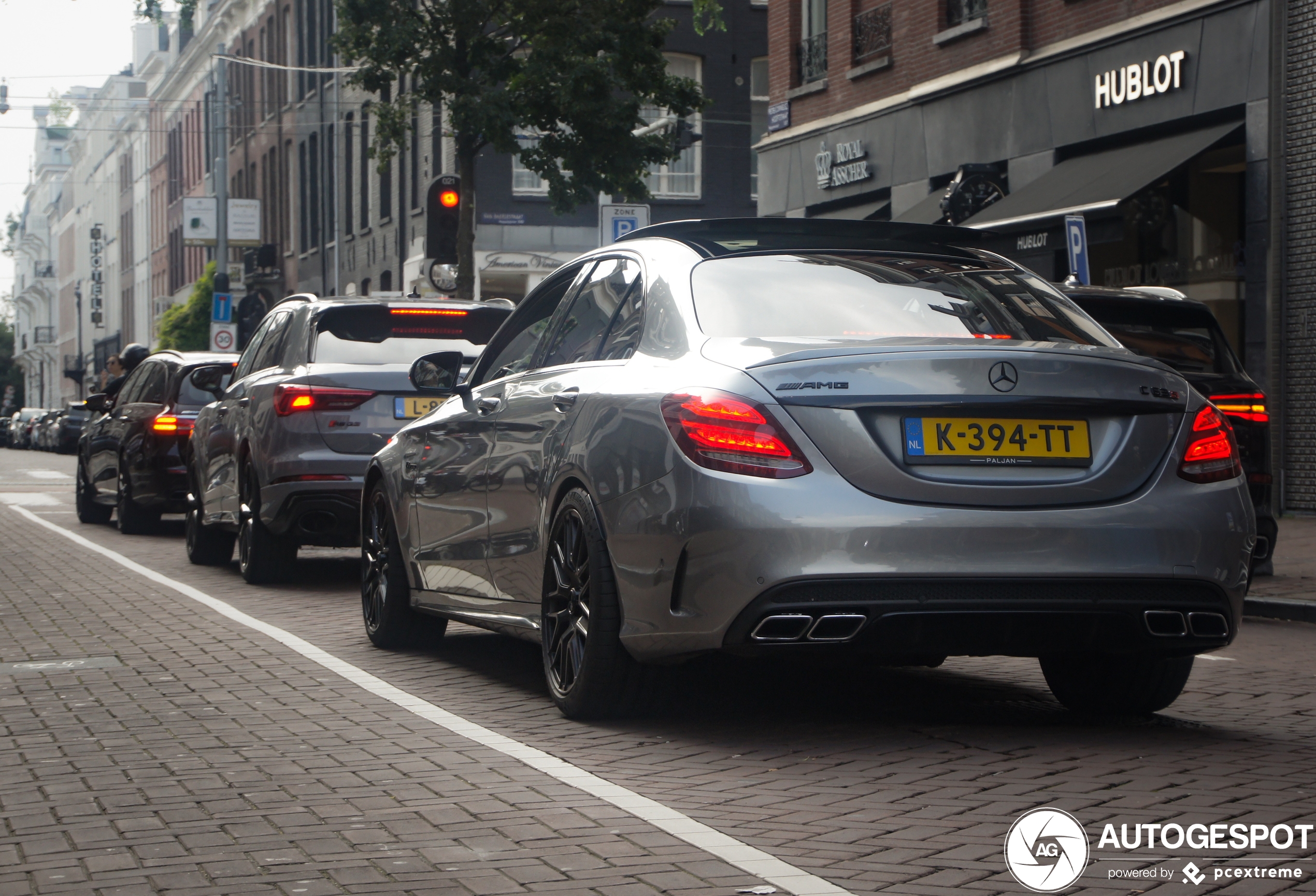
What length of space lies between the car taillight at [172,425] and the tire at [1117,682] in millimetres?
11026

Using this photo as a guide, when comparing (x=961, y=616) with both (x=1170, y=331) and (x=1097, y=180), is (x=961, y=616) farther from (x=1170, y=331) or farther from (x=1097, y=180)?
(x=1097, y=180)

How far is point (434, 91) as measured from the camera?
78.3 feet

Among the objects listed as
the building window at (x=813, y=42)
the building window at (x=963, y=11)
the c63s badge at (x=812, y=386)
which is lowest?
the c63s badge at (x=812, y=386)

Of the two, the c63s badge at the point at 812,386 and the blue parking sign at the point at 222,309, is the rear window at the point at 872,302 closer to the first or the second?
the c63s badge at the point at 812,386

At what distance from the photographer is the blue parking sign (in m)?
37.1

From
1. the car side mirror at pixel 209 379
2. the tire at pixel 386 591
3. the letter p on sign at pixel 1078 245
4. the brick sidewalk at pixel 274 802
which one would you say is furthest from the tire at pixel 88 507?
the brick sidewalk at pixel 274 802

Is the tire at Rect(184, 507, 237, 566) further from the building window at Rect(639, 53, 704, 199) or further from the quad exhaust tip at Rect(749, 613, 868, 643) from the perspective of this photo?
the building window at Rect(639, 53, 704, 199)

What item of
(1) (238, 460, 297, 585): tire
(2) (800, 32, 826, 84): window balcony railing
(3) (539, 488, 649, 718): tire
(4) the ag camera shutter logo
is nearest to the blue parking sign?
(2) (800, 32, 826, 84): window balcony railing

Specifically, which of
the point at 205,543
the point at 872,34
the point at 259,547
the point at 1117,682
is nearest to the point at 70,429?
the point at 872,34

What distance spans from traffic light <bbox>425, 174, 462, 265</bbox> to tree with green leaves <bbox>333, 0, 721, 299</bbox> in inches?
114

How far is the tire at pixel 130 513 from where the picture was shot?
667 inches

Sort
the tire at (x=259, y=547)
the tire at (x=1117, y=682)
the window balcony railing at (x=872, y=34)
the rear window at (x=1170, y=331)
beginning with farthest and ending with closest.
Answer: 1. the window balcony railing at (x=872, y=34)
2. the tire at (x=259, y=547)
3. the rear window at (x=1170, y=331)
4. the tire at (x=1117, y=682)

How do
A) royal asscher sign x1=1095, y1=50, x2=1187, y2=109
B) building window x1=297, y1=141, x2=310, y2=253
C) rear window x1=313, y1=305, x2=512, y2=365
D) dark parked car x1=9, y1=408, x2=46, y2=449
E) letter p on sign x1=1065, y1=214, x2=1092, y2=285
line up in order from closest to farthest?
rear window x1=313, y1=305, x2=512, y2=365 → letter p on sign x1=1065, y1=214, x2=1092, y2=285 → royal asscher sign x1=1095, y1=50, x2=1187, y2=109 → building window x1=297, y1=141, x2=310, y2=253 → dark parked car x1=9, y1=408, x2=46, y2=449

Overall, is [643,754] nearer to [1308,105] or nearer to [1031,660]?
[1031,660]
